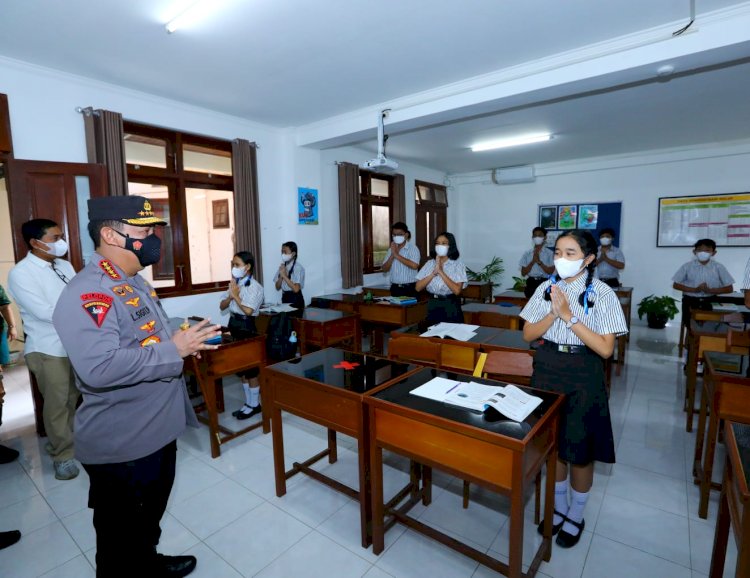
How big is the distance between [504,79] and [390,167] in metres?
1.37

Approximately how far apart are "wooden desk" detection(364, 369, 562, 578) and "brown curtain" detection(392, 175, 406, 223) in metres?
5.42

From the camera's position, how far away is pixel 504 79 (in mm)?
3621

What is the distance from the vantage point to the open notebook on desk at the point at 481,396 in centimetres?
158

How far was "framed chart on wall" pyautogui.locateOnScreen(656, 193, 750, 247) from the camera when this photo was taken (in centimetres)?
629

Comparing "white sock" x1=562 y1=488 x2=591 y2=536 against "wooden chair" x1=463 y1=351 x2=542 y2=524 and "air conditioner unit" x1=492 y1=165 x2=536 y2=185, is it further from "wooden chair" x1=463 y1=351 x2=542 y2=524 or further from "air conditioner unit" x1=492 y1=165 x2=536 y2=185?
"air conditioner unit" x1=492 y1=165 x2=536 y2=185

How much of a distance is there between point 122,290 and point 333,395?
101 centimetres

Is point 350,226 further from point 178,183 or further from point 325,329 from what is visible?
point 325,329

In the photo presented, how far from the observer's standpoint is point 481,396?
171 centimetres

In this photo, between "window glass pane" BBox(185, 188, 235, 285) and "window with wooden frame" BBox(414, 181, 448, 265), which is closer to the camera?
"window glass pane" BBox(185, 188, 235, 285)

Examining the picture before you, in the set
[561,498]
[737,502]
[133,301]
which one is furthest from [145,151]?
[737,502]

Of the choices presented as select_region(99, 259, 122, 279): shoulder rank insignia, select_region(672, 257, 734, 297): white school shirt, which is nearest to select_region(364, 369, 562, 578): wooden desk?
select_region(99, 259, 122, 279): shoulder rank insignia

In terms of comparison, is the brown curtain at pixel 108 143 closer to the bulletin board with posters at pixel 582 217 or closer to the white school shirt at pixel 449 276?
the white school shirt at pixel 449 276

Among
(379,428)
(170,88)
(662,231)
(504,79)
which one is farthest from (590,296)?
(662,231)

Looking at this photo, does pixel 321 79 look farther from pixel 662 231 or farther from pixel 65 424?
pixel 662 231
